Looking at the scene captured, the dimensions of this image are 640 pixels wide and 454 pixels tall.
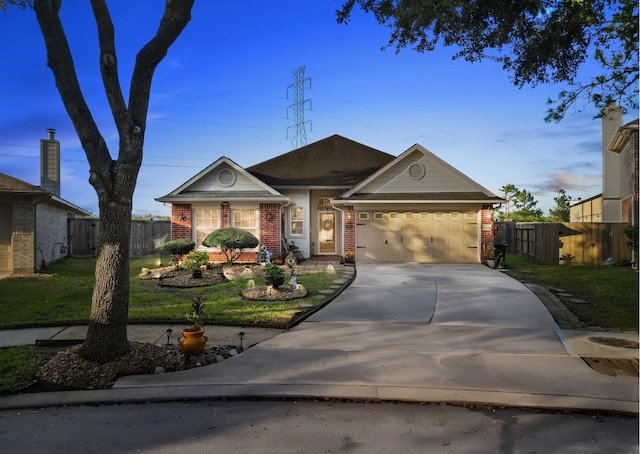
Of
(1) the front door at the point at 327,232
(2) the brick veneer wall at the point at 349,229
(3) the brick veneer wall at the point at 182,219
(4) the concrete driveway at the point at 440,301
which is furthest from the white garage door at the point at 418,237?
(3) the brick veneer wall at the point at 182,219

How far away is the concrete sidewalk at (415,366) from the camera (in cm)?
454

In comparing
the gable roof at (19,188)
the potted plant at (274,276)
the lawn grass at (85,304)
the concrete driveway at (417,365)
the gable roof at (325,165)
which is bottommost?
the concrete driveway at (417,365)

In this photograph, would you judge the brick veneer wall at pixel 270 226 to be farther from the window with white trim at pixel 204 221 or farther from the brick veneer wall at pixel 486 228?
the brick veneer wall at pixel 486 228

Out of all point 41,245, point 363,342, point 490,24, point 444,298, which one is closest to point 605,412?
point 363,342

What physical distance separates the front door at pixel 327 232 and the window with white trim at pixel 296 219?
35.1 inches

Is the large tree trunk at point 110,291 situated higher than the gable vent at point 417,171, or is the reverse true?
the gable vent at point 417,171

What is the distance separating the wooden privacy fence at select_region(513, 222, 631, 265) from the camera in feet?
56.7

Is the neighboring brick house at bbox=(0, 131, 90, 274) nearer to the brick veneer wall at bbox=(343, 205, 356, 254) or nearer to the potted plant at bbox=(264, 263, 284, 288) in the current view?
the potted plant at bbox=(264, 263, 284, 288)

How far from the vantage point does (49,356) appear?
591 cm

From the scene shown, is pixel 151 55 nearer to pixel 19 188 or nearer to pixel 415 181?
pixel 19 188

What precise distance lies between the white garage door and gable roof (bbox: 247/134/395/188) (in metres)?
2.67

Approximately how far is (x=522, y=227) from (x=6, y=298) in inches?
866

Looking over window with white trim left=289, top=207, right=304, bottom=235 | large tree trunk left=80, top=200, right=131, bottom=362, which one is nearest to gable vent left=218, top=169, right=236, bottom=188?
window with white trim left=289, top=207, right=304, bottom=235

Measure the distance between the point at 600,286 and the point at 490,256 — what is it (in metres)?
4.66
